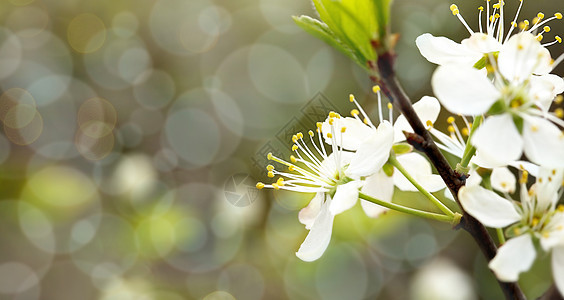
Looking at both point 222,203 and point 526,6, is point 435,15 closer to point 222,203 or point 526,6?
point 526,6

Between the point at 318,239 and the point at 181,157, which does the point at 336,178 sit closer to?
the point at 318,239

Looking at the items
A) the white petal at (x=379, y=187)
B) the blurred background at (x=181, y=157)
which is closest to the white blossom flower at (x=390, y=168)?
the white petal at (x=379, y=187)

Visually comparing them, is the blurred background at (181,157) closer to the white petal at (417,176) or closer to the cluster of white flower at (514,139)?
the white petal at (417,176)

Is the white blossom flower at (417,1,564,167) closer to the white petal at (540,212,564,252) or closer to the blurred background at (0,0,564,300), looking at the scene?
the white petal at (540,212,564,252)

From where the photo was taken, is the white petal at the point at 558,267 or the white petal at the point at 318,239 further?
the white petal at the point at 318,239

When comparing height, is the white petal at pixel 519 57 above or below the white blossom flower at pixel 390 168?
above

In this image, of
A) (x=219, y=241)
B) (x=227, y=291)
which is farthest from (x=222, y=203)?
(x=227, y=291)

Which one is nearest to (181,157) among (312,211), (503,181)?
(312,211)

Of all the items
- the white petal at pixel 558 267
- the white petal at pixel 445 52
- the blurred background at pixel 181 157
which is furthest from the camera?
the blurred background at pixel 181 157
